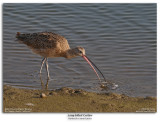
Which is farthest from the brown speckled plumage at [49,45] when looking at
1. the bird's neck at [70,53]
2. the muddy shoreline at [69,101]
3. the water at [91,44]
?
the muddy shoreline at [69,101]

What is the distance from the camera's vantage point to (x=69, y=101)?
23.4 ft

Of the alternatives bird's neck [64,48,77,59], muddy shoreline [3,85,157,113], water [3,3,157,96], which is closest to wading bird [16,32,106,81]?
bird's neck [64,48,77,59]

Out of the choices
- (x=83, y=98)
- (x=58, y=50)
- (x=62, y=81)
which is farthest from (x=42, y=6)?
(x=83, y=98)

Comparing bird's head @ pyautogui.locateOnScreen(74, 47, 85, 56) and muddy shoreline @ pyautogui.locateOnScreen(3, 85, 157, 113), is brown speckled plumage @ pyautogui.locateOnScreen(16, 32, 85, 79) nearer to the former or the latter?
bird's head @ pyautogui.locateOnScreen(74, 47, 85, 56)

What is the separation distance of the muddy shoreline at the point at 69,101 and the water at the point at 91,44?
1.31 ft

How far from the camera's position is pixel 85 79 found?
861 cm

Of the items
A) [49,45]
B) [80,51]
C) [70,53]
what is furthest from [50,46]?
[80,51]

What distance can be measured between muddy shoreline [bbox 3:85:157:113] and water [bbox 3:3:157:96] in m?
0.40

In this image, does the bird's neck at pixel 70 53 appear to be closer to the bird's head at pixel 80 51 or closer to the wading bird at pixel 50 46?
the wading bird at pixel 50 46

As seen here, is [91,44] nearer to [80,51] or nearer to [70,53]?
[70,53]

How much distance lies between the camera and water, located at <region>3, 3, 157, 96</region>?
8484 millimetres

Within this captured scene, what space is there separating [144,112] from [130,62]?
2659 millimetres

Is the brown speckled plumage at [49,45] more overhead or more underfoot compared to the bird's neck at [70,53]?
more overhead

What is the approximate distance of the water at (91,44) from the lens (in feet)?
27.8
